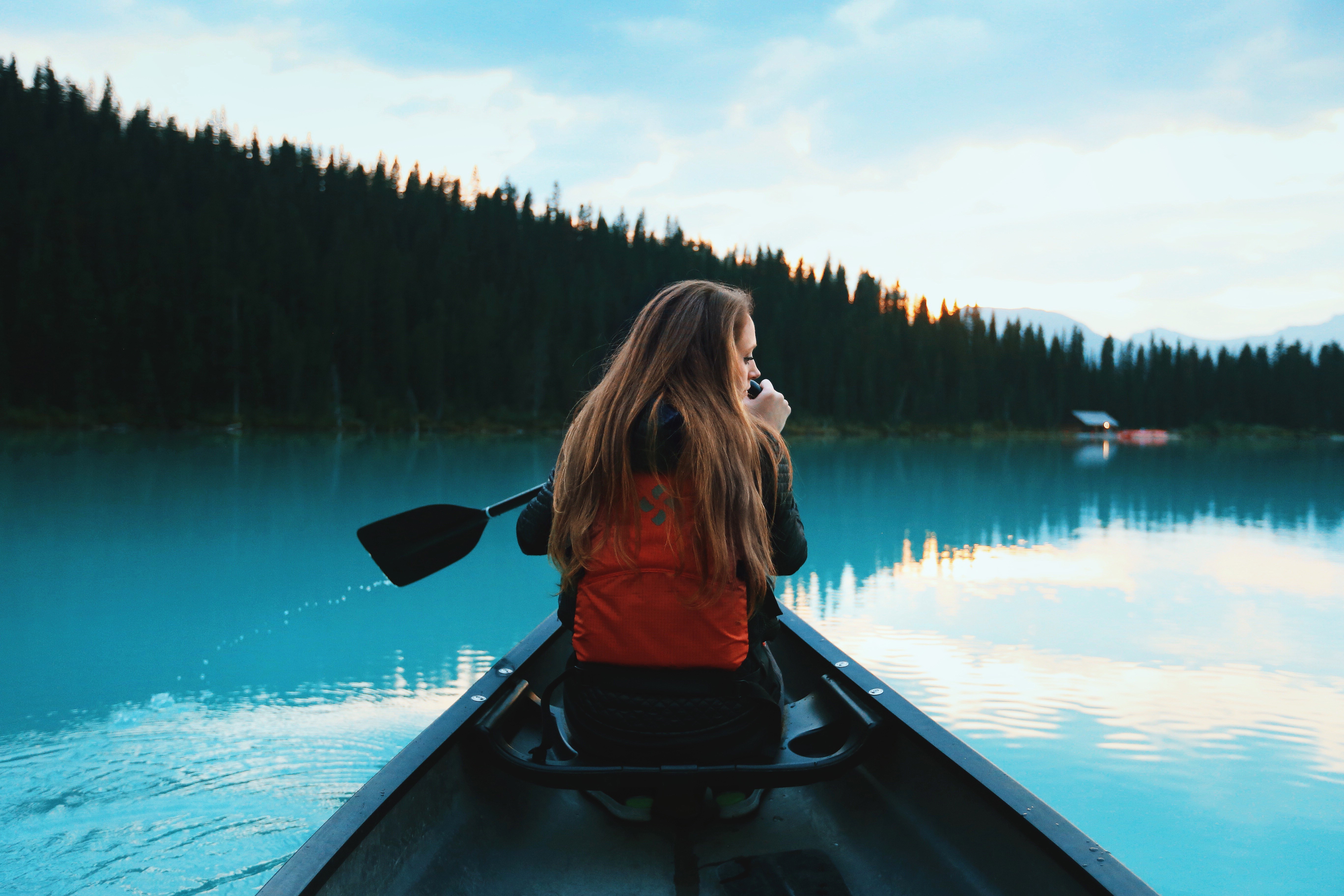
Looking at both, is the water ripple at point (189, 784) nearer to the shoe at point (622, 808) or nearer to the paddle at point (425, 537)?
the paddle at point (425, 537)

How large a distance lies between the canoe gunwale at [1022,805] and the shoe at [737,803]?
44 cm

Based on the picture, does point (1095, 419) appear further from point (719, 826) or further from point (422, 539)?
point (719, 826)

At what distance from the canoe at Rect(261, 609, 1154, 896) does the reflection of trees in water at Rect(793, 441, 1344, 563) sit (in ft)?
25.2

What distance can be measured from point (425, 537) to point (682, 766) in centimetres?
160

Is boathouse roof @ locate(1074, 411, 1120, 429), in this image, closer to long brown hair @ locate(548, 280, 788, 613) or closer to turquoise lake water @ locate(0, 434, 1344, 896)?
turquoise lake water @ locate(0, 434, 1344, 896)

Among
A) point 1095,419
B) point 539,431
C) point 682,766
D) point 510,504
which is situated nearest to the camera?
point 682,766

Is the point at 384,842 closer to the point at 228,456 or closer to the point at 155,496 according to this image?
the point at 155,496

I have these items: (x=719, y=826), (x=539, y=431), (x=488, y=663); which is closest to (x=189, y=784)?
(x=488, y=663)

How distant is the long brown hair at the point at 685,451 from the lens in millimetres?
1729

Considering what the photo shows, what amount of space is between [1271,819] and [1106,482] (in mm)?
19797

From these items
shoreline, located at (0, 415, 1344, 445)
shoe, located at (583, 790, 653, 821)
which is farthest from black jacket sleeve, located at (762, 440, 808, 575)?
shoreline, located at (0, 415, 1344, 445)

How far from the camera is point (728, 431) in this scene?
179cm

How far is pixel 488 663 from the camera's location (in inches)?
217

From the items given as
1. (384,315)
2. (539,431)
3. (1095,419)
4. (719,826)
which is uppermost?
(384,315)
